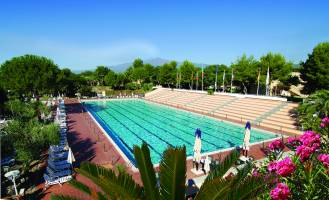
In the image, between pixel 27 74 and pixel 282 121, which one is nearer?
pixel 282 121

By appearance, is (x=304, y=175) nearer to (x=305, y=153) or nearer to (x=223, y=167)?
(x=305, y=153)

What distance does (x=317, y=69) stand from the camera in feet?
93.4

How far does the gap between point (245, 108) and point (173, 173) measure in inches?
1047

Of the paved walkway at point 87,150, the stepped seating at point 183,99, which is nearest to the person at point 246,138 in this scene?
the paved walkway at point 87,150

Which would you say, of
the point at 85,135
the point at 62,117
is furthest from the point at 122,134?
the point at 62,117

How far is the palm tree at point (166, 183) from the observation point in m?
3.71

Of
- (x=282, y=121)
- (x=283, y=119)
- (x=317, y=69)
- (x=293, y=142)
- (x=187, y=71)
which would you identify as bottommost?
(x=282, y=121)

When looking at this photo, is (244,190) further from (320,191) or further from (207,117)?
(207,117)

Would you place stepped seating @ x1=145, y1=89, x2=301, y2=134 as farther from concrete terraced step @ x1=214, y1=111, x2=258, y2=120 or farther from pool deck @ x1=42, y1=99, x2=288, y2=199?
pool deck @ x1=42, y1=99, x2=288, y2=199

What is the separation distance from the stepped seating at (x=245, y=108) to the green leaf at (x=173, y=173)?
19375 mm

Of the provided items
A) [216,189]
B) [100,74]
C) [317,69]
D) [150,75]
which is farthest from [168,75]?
[216,189]

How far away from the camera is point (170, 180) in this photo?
3717 mm

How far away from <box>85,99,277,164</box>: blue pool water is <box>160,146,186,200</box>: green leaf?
1121 centimetres

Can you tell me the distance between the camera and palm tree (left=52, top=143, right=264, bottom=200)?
3.71m
